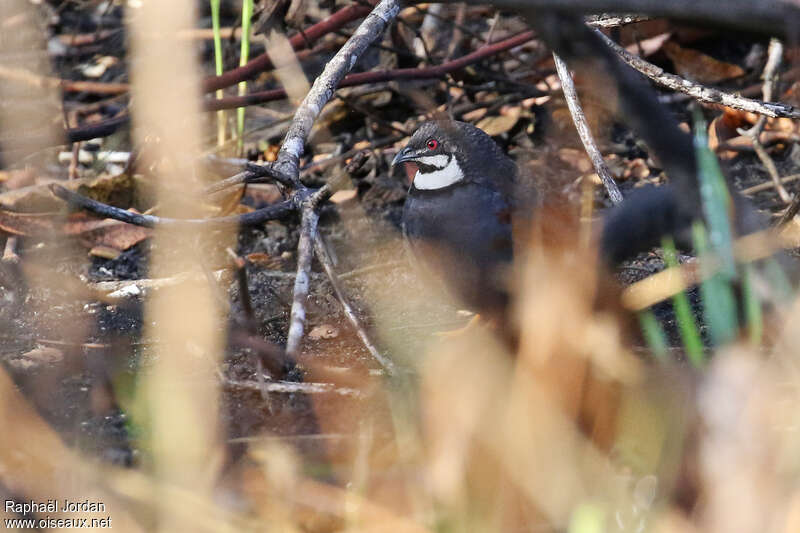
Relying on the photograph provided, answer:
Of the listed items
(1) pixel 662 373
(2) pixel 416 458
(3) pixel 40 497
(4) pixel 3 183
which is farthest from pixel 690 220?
(4) pixel 3 183

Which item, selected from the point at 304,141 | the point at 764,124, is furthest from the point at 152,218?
the point at 764,124

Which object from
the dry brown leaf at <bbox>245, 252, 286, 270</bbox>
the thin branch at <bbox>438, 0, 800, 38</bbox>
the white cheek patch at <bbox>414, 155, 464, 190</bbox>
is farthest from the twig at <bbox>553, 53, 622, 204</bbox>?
the thin branch at <bbox>438, 0, 800, 38</bbox>

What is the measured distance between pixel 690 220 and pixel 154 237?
2889 millimetres

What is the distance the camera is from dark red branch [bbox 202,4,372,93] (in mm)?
4066

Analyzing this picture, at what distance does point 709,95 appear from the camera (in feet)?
10.9

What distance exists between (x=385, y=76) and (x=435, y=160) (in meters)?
0.62

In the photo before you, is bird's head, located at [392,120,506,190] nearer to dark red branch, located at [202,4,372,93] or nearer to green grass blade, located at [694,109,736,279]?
dark red branch, located at [202,4,372,93]

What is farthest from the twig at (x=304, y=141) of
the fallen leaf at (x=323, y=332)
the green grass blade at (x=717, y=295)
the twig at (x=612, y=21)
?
the green grass blade at (x=717, y=295)

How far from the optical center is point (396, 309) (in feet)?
12.8

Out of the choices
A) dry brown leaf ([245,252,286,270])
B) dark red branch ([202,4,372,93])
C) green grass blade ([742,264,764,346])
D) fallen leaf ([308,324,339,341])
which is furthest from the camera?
dry brown leaf ([245,252,286,270])

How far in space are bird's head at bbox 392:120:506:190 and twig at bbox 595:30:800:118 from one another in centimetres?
66

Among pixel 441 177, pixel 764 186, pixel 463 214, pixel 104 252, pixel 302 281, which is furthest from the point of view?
pixel 764 186

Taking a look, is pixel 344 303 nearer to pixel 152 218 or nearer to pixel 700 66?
pixel 152 218

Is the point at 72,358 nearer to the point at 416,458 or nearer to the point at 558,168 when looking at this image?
the point at 416,458
